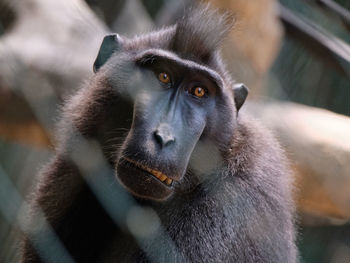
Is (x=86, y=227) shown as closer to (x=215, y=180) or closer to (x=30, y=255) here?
(x=30, y=255)

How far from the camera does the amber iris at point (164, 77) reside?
2549 mm

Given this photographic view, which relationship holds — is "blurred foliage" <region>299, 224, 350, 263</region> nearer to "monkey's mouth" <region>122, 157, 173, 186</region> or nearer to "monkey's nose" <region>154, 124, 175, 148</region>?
"monkey's mouth" <region>122, 157, 173, 186</region>

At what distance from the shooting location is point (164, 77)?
256cm

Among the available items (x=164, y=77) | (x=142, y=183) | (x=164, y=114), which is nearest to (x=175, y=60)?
(x=164, y=77)

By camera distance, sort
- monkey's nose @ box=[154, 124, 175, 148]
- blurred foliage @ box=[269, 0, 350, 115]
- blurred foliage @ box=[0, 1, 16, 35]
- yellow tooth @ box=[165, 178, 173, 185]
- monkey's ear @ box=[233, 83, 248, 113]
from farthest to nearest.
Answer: blurred foliage @ box=[269, 0, 350, 115]
blurred foliage @ box=[0, 1, 16, 35]
monkey's ear @ box=[233, 83, 248, 113]
yellow tooth @ box=[165, 178, 173, 185]
monkey's nose @ box=[154, 124, 175, 148]

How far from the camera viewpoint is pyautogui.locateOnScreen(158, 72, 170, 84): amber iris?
255cm

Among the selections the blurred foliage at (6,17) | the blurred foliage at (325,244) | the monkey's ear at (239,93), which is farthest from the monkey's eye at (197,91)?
the blurred foliage at (325,244)

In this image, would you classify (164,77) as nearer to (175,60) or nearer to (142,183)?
(175,60)

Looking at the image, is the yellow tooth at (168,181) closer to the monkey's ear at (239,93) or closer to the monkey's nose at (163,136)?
the monkey's nose at (163,136)

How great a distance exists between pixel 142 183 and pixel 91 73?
149 centimetres

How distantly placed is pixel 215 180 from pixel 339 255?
4.33 metres

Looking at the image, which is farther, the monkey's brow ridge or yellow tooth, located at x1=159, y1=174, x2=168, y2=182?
the monkey's brow ridge

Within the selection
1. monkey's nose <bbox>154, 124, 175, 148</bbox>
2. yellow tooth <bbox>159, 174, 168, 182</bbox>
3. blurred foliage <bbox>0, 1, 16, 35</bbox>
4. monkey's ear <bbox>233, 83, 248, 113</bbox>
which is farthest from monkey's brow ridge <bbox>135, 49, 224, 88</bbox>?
blurred foliage <bbox>0, 1, 16, 35</bbox>

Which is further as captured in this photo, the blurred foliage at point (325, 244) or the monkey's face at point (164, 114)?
the blurred foliage at point (325, 244)
